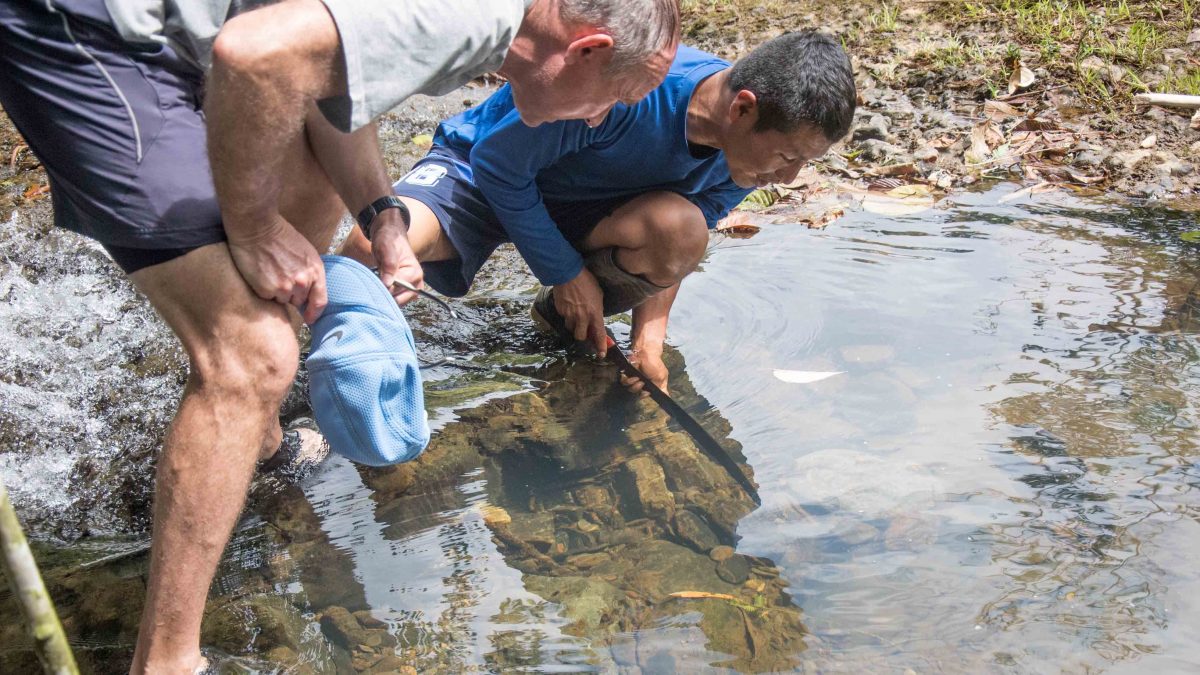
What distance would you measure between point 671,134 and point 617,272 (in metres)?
0.47

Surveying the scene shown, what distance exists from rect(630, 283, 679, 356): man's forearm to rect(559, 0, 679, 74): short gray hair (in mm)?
1106

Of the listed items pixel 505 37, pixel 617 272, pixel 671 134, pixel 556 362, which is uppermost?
pixel 505 37

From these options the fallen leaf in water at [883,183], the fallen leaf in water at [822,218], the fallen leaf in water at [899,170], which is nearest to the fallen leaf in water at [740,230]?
the fallen leaf in water at [822,218]

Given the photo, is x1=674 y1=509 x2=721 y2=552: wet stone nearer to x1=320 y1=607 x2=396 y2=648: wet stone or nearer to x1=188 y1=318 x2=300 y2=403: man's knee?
x1=320 y1=607 x2=396 y2=648: wet stone

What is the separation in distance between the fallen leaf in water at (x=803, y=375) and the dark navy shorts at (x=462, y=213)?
69 cm

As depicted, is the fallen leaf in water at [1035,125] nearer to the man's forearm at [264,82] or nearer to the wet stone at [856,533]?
the wet stone at [856,533]

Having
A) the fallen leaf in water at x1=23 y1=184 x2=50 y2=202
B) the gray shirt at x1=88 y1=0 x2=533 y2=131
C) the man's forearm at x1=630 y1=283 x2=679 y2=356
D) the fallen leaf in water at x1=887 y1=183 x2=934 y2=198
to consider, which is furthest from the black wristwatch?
the fallen leaf in water at x1=887 y1=183 x2=934 y2=198

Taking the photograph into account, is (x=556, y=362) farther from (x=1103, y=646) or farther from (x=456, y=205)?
(x=1103, y=646)

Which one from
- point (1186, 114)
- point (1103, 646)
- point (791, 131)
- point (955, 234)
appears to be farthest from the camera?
point (1186, 114)

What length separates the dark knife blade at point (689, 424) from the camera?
245cm

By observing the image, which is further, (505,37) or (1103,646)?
(1103,646)

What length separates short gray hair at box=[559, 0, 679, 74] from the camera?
6.28ft

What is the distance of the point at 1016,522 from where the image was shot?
7.18ft

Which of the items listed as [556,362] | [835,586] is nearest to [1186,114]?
[556,362]
